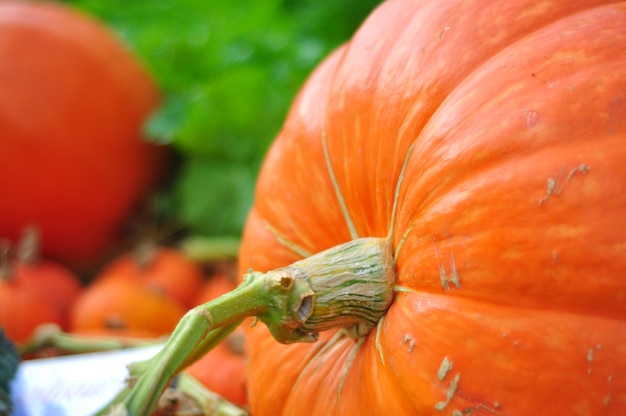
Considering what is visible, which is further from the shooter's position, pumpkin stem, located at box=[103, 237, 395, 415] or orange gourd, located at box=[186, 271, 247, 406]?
orange gourd, located at box=[186, 271, 247, 406]

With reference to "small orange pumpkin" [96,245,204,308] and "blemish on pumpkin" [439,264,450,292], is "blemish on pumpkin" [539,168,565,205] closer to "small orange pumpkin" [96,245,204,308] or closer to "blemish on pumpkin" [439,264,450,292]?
"blemish on pumpkin" [439,264,450,292]

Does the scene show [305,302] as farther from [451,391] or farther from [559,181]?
[559,181]

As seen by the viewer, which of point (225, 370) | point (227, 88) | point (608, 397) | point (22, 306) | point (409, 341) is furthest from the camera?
point (227, 88)

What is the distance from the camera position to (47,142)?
250 centimetres

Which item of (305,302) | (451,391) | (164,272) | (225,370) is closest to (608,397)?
→ (451,391)

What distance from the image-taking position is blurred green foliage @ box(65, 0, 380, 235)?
256 centimetres

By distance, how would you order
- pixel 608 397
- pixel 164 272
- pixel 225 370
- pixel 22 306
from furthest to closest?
pixel 164 272
pixel 22 306
pixel 225 370
pixel 608 397

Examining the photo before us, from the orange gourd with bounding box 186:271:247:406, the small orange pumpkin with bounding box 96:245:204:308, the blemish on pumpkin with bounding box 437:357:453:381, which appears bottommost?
the small orange pumpkin with bounding box 96:245:204:308

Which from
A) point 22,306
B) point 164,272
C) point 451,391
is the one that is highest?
point 451,391

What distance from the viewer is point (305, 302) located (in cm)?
95

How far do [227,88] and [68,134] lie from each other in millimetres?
583

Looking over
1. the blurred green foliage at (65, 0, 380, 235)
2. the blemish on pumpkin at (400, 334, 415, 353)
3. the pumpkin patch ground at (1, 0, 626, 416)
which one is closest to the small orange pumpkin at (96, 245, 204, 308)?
the blurred green foliage at (65, 0, 380, 235)

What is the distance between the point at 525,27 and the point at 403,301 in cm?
42

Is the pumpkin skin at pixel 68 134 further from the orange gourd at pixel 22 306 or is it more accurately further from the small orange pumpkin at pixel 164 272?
the orange gourd at pixel 22 306
